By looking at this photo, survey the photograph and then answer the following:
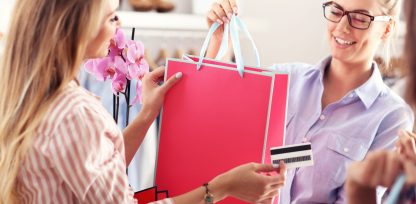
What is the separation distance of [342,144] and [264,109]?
282mm

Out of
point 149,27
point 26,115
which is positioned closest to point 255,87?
point 26,115

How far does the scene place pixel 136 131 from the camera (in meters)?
1.21

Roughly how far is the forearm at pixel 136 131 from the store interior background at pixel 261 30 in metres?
1.73

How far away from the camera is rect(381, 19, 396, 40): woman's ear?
1334mm

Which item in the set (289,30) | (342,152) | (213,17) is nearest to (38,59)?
(213,17)

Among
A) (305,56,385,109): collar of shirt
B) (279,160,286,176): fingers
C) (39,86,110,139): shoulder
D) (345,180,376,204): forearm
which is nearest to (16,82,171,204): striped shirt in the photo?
→ (39,86,110,139): shoulder

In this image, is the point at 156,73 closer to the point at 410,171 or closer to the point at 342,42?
the point at 342,42

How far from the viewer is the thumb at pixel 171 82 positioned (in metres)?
1.17

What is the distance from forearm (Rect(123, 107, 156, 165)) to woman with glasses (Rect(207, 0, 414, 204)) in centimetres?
22

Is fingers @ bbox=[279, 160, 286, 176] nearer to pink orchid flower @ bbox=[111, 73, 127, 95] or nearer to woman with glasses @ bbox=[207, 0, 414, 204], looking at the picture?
woman with glasses @ bbox=[207, 0, 414, 204]

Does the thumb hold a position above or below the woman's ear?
below

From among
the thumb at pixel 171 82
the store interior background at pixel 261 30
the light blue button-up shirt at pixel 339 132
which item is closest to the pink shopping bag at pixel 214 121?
the thumb at pixel 171 82

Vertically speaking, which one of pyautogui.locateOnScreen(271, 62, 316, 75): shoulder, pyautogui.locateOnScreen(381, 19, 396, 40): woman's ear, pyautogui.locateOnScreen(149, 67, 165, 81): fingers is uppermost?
pyautogui.locateOnScreen(381, 19, 396, 40): woman's ear

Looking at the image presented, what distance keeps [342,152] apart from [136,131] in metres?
0.44
